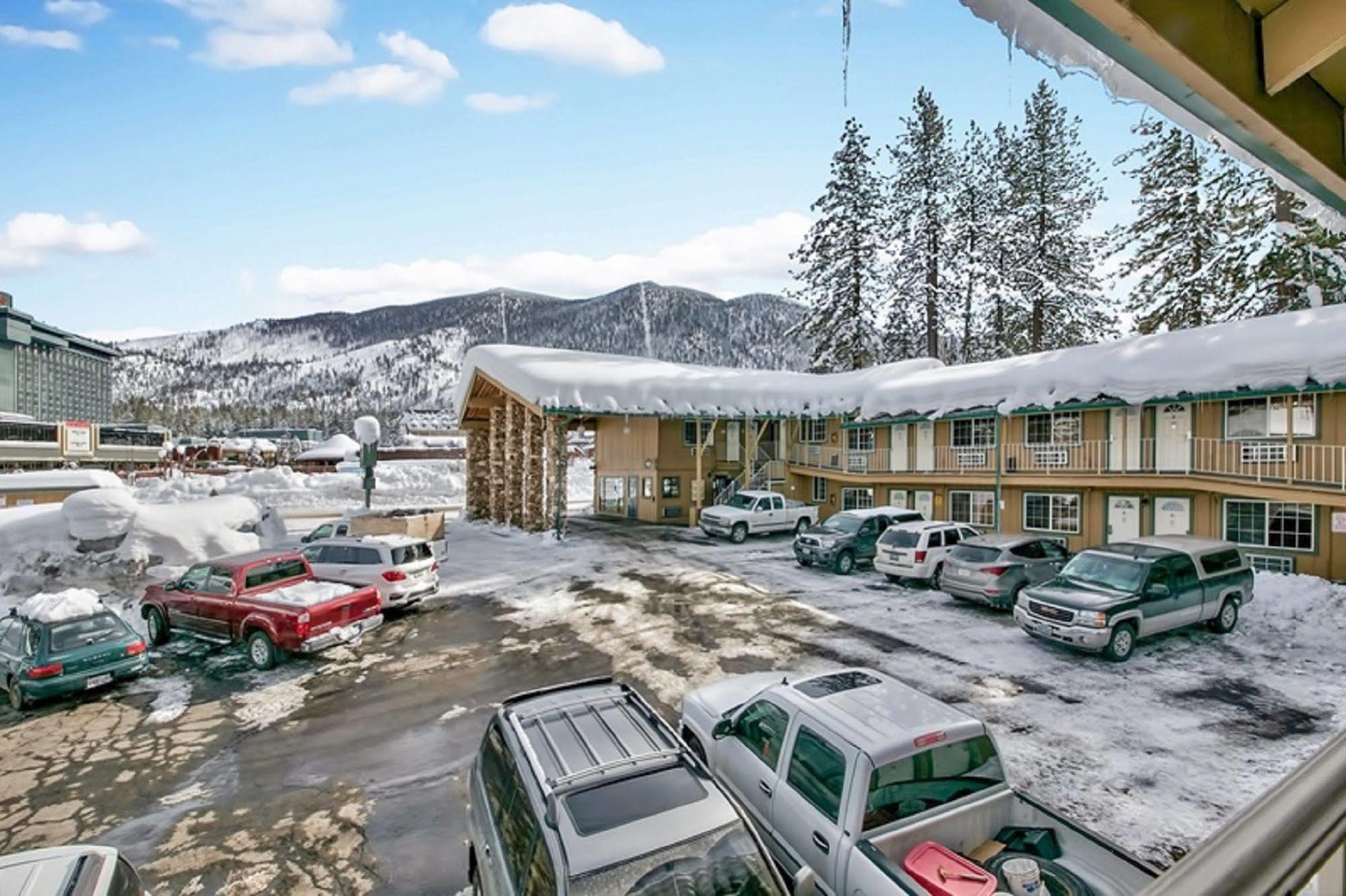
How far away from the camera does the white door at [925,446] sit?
26453mm

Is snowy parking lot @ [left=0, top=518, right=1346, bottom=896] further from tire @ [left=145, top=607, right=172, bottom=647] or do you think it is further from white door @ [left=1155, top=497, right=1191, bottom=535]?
white door @ [left=1155, top=497, right=1191, bottom=535]

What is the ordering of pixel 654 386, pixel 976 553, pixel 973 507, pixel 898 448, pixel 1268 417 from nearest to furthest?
pixel 976 553
pixel 1268 417
pixel 973 507
pixel 898 448
pixel 654 386

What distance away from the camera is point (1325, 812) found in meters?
1.01

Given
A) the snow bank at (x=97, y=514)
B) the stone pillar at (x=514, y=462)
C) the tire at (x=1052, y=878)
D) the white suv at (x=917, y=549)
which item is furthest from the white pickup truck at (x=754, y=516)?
the tire at (x=1052, y=878)

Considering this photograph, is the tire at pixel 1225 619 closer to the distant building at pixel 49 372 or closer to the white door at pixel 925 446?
the white door at pixel 925 446

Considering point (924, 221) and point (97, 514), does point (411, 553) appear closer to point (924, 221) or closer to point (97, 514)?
point (97, 514)

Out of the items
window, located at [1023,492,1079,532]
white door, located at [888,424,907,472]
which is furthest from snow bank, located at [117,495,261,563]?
window, located at [1023,492,1079,532]

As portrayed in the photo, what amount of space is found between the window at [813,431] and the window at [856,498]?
9.92 feet

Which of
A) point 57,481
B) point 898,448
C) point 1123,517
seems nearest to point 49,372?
point 57,481

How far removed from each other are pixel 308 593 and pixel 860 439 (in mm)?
23261

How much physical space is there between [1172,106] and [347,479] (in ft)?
169

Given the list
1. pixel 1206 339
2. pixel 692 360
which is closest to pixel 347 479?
pixel 1206 339

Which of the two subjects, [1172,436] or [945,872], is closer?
[945,872]

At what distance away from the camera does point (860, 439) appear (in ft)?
99.5
